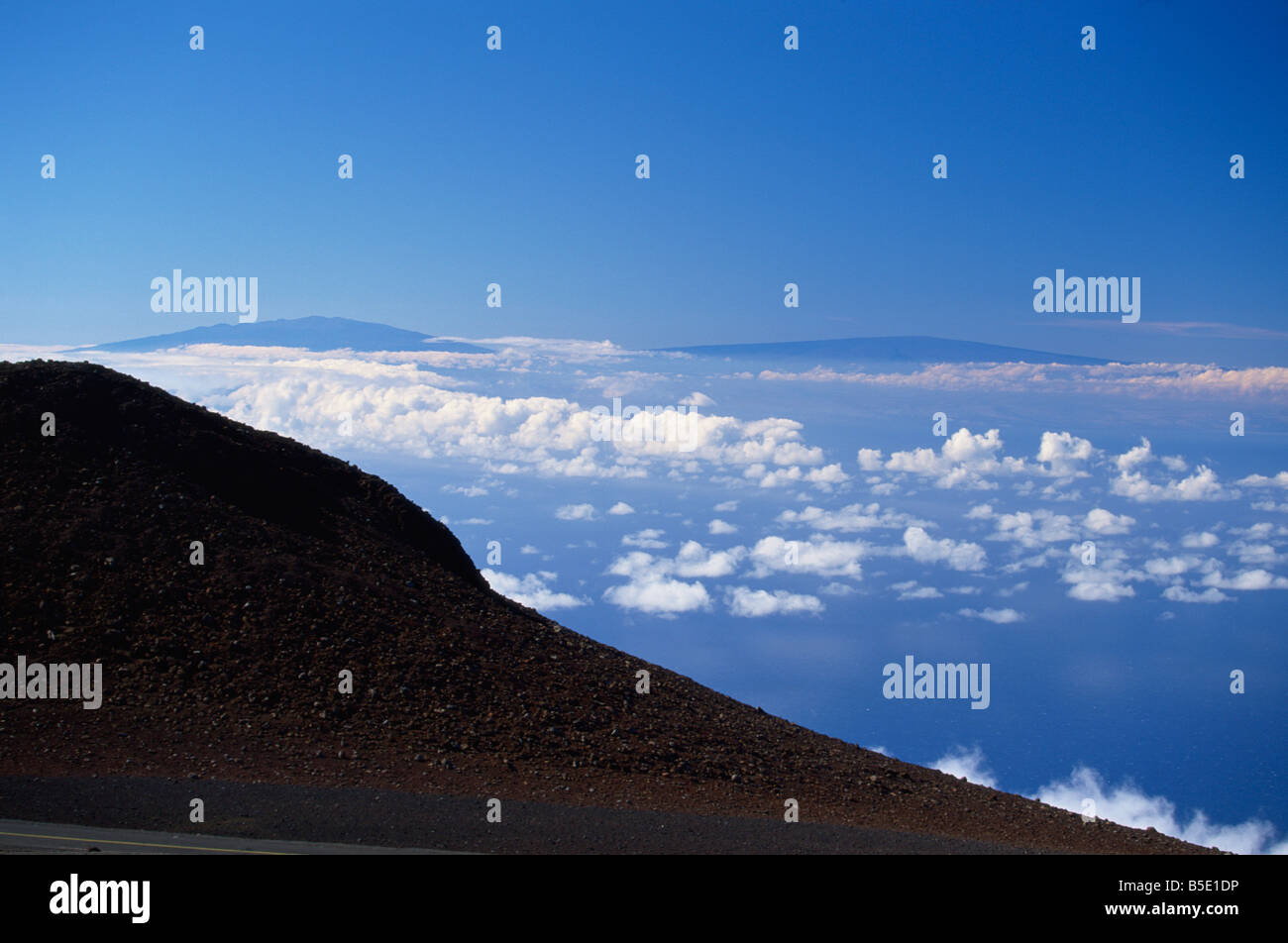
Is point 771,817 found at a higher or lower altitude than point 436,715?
lower

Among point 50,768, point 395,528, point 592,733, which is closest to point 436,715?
point 592,733

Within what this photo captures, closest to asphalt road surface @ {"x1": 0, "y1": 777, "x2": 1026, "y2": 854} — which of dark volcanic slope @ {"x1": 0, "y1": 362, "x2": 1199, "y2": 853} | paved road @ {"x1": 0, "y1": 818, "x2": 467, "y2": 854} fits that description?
paved road @ {"x1": 0, "y1": 818, "x2": 467, "y2": 854}

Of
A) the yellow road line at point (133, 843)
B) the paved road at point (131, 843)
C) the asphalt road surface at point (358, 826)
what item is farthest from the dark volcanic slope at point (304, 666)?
the yellow road line at point (133, 843)

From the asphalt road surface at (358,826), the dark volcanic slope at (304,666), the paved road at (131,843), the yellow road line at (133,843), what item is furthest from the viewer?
the dark volcanic slope at (304,666)

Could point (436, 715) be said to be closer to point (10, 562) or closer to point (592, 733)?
point (592, 733)

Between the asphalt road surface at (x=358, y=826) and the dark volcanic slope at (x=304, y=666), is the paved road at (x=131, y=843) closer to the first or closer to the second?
the asphalt road surface at (x=358, y=826)

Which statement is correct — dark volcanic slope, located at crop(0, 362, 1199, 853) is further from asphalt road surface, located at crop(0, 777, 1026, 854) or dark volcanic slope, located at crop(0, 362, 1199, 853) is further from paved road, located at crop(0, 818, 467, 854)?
paved road, located at crop(0, 818, 467, 854)
